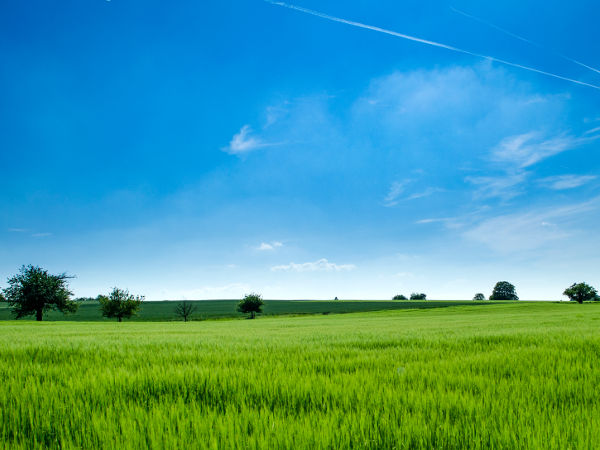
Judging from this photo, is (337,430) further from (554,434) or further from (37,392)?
(37,392)

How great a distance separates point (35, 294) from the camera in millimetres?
65188

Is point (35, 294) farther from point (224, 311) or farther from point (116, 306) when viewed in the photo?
point (224, 311)

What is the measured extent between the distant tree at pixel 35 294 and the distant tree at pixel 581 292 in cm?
14622

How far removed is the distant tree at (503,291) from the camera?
149750 millimetres

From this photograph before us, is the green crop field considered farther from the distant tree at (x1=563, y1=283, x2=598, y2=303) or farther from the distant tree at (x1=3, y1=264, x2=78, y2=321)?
the distant tree at (x1=563, y1=283, x2=598, y2=303)

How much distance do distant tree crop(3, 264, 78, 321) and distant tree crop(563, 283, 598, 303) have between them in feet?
480

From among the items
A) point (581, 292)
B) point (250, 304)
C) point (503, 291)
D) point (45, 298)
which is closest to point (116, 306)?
point (45, 298)

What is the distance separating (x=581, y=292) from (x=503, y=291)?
45.9 metres

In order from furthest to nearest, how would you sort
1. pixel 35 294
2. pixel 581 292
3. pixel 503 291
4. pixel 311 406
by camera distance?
pixel 503 291 < pixel 581 292 < pixel 35 294 < pixel 311 406

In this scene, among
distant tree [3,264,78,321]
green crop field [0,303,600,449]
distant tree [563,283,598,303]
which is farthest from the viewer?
distant tree [563,283,598,303]

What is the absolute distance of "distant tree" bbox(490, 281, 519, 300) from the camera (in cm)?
14975

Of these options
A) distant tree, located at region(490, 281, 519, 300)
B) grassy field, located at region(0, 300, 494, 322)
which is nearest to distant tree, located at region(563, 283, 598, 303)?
grassy field, located at region(0, 300, 494, 322)

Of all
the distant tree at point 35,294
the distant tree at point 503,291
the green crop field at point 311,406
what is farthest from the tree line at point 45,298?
the distant tree at point 503,291

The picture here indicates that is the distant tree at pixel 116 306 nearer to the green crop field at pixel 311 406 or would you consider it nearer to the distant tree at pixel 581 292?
the green crop field at pixel 311 406
